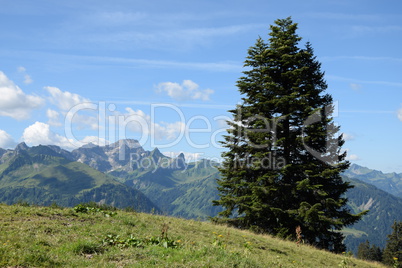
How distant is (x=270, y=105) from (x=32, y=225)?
61.6 feet

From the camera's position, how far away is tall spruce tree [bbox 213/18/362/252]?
69.7ft

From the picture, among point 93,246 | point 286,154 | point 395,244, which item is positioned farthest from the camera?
point 395,244

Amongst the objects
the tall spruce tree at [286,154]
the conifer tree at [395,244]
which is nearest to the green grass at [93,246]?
the tall spruce tree at [286,154]

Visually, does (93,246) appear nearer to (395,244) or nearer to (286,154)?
(286,154)

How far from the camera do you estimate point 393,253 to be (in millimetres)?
62531

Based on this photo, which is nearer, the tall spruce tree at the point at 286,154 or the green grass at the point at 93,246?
the green grass at the point at 93,246

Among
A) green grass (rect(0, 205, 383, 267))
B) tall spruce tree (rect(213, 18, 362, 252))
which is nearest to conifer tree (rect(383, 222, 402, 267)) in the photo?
tall spruce tree (rect(213, 18, 362, 252))

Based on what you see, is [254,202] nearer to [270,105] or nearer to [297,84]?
[270,105]

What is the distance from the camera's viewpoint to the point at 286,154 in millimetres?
23188

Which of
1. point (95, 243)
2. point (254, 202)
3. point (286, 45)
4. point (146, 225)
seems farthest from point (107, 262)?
point (286, 45)

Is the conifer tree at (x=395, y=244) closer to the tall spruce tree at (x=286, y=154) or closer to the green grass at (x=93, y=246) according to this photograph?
the tall spruce tree at (x=286, y=154)

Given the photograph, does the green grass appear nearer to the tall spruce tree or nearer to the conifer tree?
the tall spruce tree

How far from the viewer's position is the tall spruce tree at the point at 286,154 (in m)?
21.2

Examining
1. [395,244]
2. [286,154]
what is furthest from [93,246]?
[395,244]
